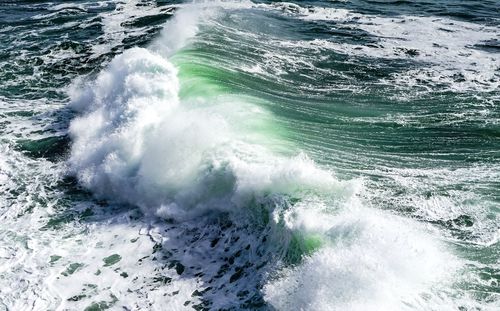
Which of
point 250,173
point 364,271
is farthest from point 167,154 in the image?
point 364,271

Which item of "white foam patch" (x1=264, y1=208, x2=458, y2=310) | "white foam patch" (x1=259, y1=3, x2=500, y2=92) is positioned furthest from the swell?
"white foam patch" (x1=259, y1=3, x2=500, y2=92)

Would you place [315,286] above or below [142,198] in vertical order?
above

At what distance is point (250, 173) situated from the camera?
10586mm

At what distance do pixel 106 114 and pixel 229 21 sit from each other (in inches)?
413

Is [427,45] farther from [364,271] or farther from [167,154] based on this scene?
[364,271]

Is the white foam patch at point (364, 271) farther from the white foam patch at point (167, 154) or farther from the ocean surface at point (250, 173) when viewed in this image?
the white foam patch at point (167, 154)

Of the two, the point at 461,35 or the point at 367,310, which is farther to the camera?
the point at 461,35

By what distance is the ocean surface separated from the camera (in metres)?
8.50

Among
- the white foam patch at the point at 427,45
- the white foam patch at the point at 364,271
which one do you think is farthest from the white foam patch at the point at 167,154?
the white foam patch at the point at 427,45

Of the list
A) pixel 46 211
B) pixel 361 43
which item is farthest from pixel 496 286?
pixel 361 43

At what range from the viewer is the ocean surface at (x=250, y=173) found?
850 centimetres

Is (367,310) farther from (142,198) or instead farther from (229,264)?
(142,198)

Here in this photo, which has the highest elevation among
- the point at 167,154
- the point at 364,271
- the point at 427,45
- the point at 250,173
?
the point at 427,45

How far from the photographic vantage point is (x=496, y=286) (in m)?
7.87
